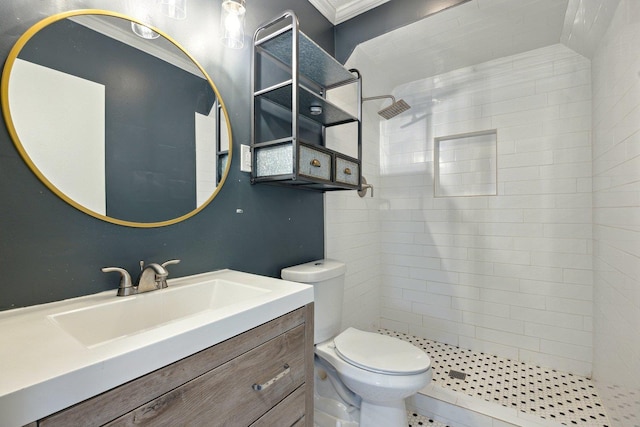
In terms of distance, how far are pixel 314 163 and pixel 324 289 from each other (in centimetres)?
68

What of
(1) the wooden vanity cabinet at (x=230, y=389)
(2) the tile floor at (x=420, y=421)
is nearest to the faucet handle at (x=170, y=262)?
(1) the wooden vanity cabinet at (x=230, y=389)

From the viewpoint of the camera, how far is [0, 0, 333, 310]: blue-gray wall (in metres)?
0.76

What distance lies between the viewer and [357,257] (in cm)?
233

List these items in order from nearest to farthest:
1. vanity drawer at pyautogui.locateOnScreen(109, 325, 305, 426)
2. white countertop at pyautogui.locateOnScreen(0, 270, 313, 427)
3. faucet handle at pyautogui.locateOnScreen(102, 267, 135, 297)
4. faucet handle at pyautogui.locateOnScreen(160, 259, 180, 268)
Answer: white countertop at pyautogui.locateOnScreen(0, 270, 313, 427), vanity drawer at pyautogui.locateOnScreen(109, 325, 305, 426), faucet handle at pyautogui.locateOnScreen(102, 267, 135, 297), faucet handle at pyautogui.locateOnScreen(160, 259, 180, 268)

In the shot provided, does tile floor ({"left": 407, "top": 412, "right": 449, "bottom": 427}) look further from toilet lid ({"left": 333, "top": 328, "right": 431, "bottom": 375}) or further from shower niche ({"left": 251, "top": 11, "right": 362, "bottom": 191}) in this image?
shower niche ({"left": 251, "top": 11, "right": 362, "bottom": 191})

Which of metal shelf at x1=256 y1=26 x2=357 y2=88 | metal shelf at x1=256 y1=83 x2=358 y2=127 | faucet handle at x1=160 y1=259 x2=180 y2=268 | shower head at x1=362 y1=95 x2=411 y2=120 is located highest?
metal shelf at x1=256 y1=26 x2=357 y2=88

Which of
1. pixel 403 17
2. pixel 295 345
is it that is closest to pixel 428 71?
pixel 403 17

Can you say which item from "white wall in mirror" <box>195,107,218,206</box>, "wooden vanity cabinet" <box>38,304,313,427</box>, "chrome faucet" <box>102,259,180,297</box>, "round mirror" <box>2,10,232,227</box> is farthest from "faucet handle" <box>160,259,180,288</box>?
"wooden vanity cabinet" <box>38,304,313,427</box>

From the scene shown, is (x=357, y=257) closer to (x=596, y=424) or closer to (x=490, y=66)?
(x=596, y=424)

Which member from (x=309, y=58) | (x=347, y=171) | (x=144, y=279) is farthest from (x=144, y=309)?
(x=309, y=58)

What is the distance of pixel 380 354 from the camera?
143 centimetres

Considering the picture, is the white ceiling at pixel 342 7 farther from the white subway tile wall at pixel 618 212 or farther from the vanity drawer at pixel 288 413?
the vanity drawer at pixel 288 413

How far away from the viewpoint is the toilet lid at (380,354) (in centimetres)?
130

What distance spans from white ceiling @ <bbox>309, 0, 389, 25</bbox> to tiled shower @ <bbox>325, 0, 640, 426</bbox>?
0.25 meters
